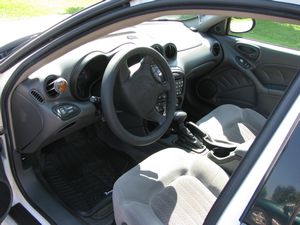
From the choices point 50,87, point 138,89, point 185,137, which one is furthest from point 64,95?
point 185,137

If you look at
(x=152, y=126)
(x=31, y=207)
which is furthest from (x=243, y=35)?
(x=31, y=207)

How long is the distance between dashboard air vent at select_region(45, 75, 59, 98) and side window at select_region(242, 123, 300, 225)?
152 centimetres

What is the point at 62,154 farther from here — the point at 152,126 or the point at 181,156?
the point at 181,156

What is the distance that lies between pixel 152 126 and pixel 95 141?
55cm

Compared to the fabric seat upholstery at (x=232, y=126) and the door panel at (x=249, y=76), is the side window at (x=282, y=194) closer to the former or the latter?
the fabric seat upholstery at (x=232, y=126)

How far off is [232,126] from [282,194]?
6.57 ft

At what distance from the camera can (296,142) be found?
44.3 inches

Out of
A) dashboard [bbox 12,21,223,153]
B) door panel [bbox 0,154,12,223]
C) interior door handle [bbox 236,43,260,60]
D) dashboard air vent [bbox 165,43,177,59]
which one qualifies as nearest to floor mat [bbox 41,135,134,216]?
dashboard [bbox 12,21,223,153]

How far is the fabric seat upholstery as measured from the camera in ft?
10.0

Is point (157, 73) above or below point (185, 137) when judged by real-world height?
above

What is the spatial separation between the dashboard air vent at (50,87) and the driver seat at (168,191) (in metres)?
0.62

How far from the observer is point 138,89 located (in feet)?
8.10

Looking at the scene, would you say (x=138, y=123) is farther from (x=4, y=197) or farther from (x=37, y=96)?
(x=4, y=197)

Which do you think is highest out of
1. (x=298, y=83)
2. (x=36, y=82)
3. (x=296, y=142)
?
(x=298, y=83)
